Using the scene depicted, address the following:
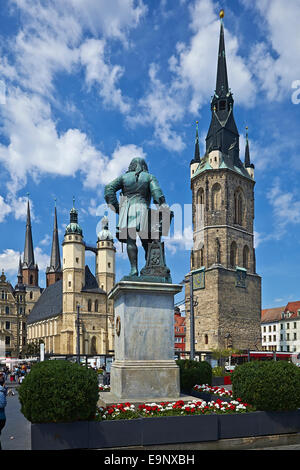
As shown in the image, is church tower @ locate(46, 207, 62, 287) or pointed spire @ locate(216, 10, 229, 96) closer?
pointed spire @ locate(216, 10, 229, 96)

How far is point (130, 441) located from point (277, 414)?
3.01m

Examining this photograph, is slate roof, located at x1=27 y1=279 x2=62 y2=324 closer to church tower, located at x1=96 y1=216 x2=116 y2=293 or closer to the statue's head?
church tower, located at x1=96 y1=216 x2=116 y2=293

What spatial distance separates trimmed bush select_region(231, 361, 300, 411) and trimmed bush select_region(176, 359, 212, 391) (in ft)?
12.9

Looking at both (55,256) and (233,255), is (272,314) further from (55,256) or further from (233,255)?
(55,256)

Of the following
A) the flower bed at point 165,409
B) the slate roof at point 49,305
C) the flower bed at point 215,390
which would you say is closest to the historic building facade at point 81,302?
the slate roof at point 49,305

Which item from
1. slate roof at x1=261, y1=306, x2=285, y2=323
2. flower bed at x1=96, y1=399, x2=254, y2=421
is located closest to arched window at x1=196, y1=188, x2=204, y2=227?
slate roof at x1=261, y1=306, x2=285, y2=323

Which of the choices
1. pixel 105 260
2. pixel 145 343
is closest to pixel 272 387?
pixel 145 343

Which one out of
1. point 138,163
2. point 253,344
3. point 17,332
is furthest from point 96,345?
point 138,163

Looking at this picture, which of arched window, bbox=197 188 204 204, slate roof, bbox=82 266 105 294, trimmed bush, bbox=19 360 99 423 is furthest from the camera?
slate roof, bbox=82 266 105 294

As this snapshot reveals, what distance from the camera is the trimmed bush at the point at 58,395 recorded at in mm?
7578

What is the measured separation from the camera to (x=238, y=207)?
7250 centimetres

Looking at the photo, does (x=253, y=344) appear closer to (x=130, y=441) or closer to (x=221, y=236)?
(x=221, y=236)

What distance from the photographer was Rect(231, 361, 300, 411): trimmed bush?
29.0 ft
